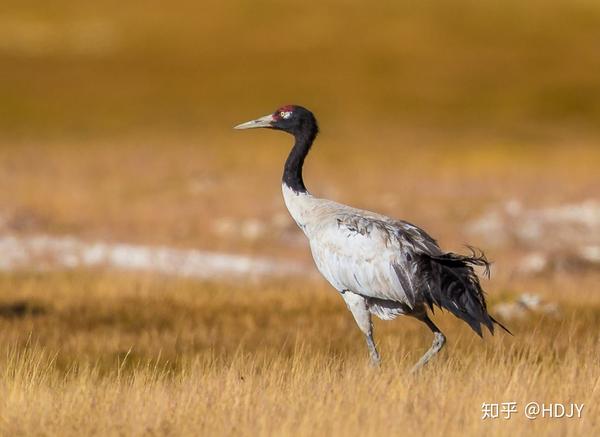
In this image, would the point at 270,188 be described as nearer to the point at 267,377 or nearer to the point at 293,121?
the point at 293,121

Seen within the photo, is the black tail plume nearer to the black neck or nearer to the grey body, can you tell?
the grey body

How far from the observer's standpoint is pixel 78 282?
614 inches

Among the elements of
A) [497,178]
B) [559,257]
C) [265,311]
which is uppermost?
[497,178]

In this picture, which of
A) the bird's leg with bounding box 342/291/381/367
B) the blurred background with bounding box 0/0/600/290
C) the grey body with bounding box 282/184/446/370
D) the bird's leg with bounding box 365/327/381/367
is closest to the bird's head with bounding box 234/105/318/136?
the grey body with bounding box 282/184/446/370

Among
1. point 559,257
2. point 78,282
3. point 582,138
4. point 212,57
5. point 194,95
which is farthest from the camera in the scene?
point 212,57

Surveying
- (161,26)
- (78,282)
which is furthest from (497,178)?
(161,26)

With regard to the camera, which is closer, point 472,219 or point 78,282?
point 78,282

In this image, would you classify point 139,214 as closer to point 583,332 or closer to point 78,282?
point 78,282

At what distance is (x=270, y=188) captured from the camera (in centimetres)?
3009

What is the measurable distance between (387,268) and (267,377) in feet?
4.85

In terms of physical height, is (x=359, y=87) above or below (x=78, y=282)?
above

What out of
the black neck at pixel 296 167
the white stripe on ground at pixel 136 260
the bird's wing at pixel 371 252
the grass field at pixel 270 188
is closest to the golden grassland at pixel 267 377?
the grass field at pixel 270 188

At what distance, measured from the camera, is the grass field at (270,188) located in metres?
7.91

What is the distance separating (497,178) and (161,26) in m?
30.2
